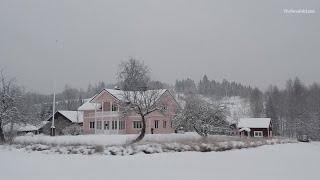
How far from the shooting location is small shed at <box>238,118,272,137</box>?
6956 cm

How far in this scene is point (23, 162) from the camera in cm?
2103

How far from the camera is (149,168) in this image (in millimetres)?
18484

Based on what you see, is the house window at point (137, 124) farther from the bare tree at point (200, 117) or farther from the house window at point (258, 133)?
the house window at point (258, 133)

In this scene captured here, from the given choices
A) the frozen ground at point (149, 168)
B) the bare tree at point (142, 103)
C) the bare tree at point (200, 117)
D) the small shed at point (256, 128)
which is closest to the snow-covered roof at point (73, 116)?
the small shed at point (256, 128)

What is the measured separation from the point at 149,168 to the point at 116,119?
35.2 meters

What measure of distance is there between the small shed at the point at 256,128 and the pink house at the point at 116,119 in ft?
68.4

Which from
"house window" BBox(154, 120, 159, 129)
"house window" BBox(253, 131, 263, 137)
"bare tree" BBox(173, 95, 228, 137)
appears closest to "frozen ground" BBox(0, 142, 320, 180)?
"bare tree" BBox(173, 95, 228, 137)

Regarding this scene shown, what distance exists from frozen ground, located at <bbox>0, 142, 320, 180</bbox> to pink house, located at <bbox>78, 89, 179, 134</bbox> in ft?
91.7

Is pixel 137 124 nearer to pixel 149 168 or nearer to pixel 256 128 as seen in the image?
pixel 256 128

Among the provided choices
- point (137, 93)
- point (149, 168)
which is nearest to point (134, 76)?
point (137, 93)

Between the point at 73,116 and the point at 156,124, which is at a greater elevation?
the point at 73,116

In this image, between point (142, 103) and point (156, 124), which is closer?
point (142, 103)

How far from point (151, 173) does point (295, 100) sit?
75.6 m

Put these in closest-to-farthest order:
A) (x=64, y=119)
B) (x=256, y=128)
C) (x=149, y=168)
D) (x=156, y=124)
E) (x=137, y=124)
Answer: (x=149, y=168)
(x=137, y=124)
(x=156, y=124)
(x=64, y=119)
(x=256, y=128)
